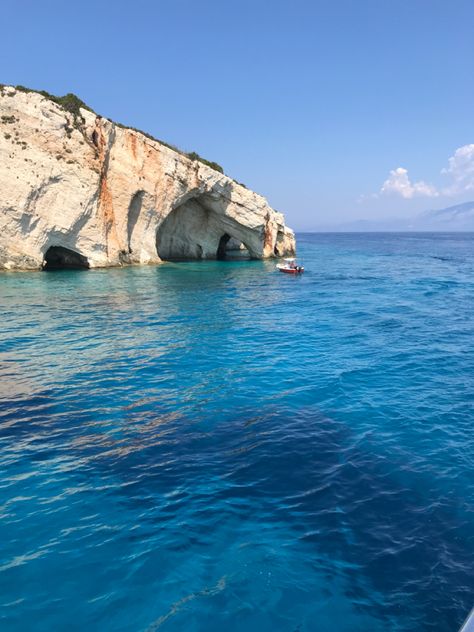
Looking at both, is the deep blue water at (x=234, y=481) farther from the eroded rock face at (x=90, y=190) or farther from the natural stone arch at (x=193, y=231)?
the natural stone arch at (x=193, y=231)

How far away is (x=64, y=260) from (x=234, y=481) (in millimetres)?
44129

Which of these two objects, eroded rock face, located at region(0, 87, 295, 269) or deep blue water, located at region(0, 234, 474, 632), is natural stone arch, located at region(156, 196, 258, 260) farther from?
deep blue water, located at region(0, 234, 474, 632)

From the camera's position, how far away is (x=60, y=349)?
1922 cm

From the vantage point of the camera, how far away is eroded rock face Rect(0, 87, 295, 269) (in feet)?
134

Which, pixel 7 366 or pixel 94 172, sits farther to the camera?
pixel 94 172

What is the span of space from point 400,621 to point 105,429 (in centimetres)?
827

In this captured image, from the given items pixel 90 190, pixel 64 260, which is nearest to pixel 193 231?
pixel 64 260

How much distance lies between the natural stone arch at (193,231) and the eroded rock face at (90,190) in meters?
0.50

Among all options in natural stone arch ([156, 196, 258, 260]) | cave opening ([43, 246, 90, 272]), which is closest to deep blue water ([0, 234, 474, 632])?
cave opening ([43, 246, 90, 272])

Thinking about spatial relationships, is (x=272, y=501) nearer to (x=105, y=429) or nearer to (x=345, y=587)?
(x=345, y=587)

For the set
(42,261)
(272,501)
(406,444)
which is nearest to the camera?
(272,501)

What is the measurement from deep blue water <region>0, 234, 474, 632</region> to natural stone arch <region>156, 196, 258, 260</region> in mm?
41101

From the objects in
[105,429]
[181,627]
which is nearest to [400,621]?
[181,627]

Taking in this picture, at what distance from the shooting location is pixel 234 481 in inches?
387
